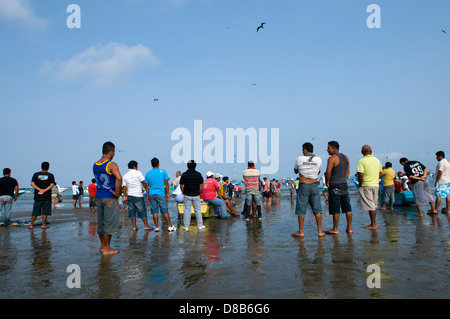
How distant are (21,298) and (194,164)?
5.62 metres

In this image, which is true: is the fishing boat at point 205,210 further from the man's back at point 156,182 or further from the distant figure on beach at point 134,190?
the man's back at point 156,182

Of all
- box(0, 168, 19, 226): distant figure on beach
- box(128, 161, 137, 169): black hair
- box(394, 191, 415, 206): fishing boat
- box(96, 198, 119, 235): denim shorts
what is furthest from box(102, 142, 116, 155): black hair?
box(394, 191, 415, 206): fishing boat

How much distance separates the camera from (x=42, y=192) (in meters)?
9.81

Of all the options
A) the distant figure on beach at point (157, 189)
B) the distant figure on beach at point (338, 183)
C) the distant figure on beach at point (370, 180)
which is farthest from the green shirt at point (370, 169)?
the distant figure on beach at point (157, 189)

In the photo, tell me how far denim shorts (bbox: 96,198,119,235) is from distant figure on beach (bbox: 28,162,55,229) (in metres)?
5.12

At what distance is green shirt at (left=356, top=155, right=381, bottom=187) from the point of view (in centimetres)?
776

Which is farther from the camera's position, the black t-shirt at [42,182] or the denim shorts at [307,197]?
the black t-shirt at [42,182]

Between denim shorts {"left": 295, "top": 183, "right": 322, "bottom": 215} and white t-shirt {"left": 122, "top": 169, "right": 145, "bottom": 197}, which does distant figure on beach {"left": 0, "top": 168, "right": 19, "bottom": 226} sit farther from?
denim shorts {"left": 295, "top": 183, "right": 322, "bottom": 215}

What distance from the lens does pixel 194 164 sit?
28.6 ft

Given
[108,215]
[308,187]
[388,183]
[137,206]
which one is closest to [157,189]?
[137,206]

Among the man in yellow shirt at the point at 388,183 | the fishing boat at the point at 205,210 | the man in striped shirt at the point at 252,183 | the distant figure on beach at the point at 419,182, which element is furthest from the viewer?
the man in yellow shirt at the point at 388,183

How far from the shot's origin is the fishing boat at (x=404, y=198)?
1349 cm

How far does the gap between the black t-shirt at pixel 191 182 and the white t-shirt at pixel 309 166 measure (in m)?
2.78

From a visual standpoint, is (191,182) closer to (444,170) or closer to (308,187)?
(308,187)
